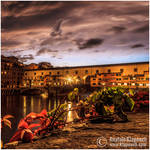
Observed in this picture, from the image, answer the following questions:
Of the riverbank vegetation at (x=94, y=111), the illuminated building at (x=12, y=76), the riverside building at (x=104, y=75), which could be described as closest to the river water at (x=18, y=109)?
the riverbank vegetation at (x=94, y=111)

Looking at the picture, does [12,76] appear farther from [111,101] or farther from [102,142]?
[102,142]

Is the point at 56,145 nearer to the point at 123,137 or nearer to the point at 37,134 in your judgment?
the point at 37,134

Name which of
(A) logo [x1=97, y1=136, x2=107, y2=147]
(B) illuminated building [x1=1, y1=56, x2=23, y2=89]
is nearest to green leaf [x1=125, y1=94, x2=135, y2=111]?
(A) logo [x1=97, y1=136, x2=107, y2=147]

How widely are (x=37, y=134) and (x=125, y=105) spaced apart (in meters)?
0.59

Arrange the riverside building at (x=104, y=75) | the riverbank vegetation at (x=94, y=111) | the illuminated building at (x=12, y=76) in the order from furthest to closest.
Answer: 1. the illuminated building at (x=12, y=76)
2. the riverside building at (x=104, y=75)
3. the riverbank vegetation at (x=94, y=111)

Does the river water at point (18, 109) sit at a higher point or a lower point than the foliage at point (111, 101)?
lower

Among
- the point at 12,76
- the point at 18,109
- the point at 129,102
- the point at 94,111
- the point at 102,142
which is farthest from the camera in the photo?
the point at 12,76

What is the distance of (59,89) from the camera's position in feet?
76.9

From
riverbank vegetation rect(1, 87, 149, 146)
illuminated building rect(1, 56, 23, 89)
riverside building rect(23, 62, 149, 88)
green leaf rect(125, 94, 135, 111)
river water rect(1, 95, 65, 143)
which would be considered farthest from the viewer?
illuminated building rect(1, 56, 23, 89)

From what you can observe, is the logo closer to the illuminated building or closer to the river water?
the river water

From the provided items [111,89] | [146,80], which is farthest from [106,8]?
[146,80]

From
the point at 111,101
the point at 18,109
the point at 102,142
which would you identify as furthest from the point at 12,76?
the point at 102,142

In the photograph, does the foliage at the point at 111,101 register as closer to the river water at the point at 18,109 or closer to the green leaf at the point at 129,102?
the green leaf at the point at 129,102

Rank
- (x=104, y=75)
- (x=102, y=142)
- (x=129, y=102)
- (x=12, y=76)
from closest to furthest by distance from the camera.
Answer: (x=102, y=142)
(x=129, y=102)
(x=104, y=75)
(x=12, y=76)
